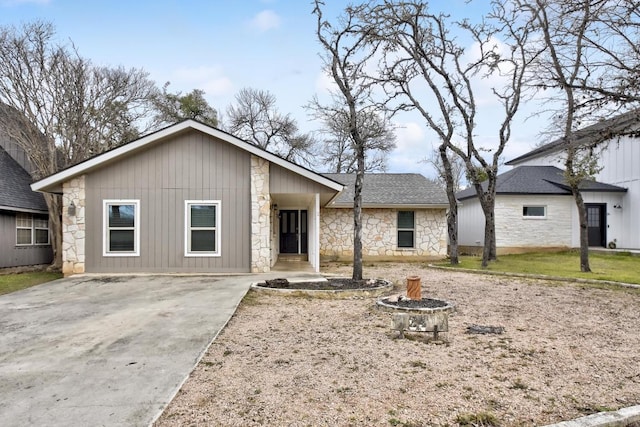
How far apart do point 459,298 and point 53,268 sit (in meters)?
13.8

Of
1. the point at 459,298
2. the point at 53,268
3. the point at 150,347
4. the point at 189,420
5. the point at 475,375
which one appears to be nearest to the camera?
the point at 189,420

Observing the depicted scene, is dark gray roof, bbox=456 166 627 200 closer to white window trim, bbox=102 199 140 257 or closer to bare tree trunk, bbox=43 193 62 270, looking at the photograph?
white window trim, bbox=102 199 140 257

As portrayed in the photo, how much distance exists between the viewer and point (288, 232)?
1916 centimetres

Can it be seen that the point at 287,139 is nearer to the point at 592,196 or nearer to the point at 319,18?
the point at 592,196

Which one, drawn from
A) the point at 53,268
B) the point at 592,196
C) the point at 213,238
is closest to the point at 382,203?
the point at 213,238

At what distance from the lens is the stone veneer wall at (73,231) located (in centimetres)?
1160

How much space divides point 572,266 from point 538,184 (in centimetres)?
756

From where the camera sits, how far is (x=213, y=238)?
1188 centimetres

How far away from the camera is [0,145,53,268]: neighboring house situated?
553 inches

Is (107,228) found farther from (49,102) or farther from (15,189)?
(49,102)

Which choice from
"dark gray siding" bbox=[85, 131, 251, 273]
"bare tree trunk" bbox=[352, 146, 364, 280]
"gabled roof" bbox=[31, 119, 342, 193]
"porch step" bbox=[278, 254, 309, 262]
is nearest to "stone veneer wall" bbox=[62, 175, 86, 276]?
"dark gray siding" bbox=[85, 131, 251, 273]

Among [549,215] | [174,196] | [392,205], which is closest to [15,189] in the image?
[174,196]

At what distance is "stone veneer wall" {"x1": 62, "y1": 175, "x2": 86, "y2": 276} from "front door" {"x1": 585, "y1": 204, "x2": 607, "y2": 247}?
21281 millimetres

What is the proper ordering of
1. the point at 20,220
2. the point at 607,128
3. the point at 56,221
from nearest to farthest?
the point at 607,128, the point at 20,220, the point at 56,221
